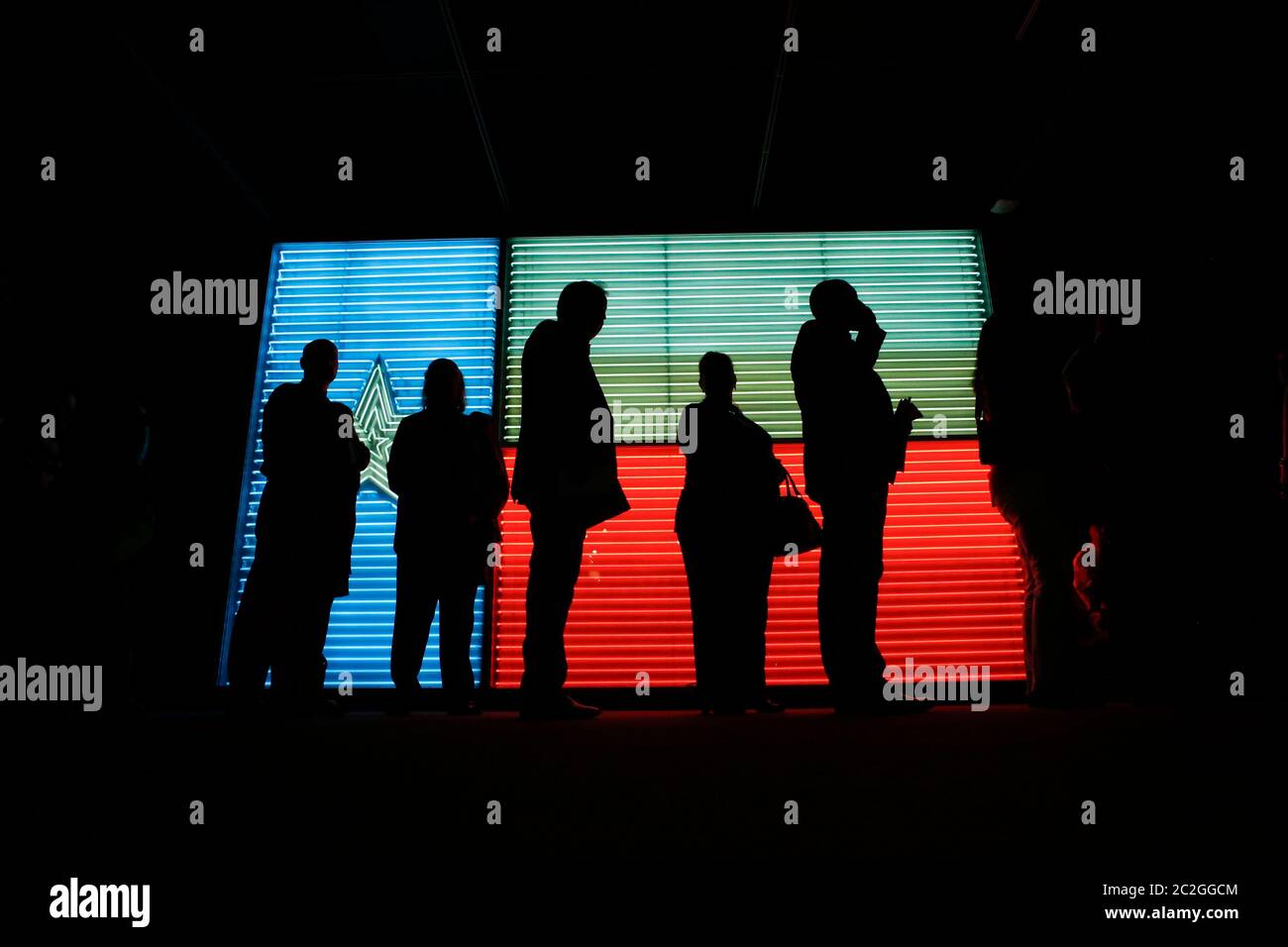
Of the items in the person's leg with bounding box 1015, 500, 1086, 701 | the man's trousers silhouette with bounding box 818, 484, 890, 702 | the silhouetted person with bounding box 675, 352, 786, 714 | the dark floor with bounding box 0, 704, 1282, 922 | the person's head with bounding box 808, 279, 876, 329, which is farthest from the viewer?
the silhouetted person with bounding box 675, 352, 786, 714

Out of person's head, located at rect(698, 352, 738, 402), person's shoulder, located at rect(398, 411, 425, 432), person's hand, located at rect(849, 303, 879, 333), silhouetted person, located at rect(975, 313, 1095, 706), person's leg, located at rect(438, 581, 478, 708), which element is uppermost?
person's hand, located at rect(849, 303, 879, 333)

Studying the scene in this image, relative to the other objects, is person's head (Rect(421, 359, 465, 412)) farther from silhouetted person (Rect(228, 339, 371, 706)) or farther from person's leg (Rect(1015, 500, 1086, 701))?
person's leg (Rect(1015, 500, 1086, 701))

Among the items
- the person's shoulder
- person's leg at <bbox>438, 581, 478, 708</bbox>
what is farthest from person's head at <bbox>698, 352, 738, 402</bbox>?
person's leg at <bbox>438, 581, 478, 708</bbox>

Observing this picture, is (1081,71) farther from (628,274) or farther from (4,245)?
(4,245)

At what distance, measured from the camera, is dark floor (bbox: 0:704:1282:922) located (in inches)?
45.7

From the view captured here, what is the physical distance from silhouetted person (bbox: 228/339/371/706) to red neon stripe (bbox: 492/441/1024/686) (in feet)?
5.04

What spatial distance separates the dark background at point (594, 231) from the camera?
4.09ft

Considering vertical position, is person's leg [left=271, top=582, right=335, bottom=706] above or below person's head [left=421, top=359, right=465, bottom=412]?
below

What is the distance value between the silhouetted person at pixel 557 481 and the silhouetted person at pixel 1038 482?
1440 millimetres

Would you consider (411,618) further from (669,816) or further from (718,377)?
(669,816)

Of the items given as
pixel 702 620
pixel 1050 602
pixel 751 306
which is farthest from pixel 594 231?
pixel 1050 602

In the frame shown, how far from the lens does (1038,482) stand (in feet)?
9.25

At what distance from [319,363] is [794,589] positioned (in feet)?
9.68

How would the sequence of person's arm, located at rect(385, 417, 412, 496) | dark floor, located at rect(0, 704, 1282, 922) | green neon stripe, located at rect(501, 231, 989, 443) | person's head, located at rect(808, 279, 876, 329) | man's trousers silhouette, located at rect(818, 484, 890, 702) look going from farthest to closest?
green neon stripe, located at rect(501, 231, 989, 443), person's arm, located at rect(385, 417, 412, 496), person's head, located at rect(808, 279, 876, 329), man's trousers silhouette, located at rect(818, 484, 890, 702), dark floor, located at rect(0, 704, 1282, 922)
